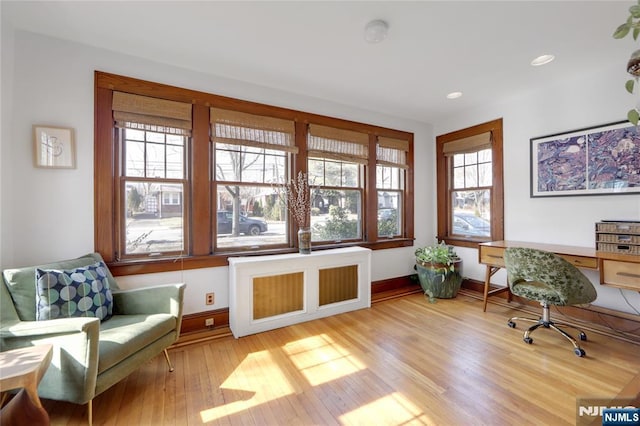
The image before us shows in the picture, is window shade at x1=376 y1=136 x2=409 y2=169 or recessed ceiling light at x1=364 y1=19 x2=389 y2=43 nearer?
recessed ceiling light at x1=364 y1=19 x2=389 y2=43

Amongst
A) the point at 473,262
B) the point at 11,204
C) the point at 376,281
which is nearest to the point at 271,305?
→ the point at 376,281

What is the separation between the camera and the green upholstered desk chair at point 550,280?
2279mm

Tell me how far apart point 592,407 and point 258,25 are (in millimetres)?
3401

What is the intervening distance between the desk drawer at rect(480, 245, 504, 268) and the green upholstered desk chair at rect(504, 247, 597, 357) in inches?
20.4

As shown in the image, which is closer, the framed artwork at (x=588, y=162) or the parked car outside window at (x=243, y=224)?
the framed artwork at (x=588, y=162)

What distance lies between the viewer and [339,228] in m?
3.73

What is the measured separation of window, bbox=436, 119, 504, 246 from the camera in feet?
12.1

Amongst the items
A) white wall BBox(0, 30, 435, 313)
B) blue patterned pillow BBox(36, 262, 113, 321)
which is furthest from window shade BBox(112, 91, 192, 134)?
blue patterned pillow BBox(36, 262, 113, 321)

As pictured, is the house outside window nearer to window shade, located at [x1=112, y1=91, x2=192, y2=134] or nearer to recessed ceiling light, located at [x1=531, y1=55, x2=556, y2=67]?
window shade, located at [x1=112, y1=91, x2=192, y2=134]

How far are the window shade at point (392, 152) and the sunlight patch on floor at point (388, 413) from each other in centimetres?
298

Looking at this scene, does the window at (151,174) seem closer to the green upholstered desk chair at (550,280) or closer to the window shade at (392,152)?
the window shade at (392,152)

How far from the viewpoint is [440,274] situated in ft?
12.0

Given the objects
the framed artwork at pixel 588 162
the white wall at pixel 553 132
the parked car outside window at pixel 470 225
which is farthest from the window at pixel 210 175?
the framed artwork at pixel 588 162

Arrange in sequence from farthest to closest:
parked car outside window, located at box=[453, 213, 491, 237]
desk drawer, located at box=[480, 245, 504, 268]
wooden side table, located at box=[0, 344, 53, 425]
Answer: parked car outside window, located at box=[453, 213, 491, 237] → desk drawer, located at box=[480, 245, 504, 268] → wooden side table, located at box=[0, 344, 53, 425]
